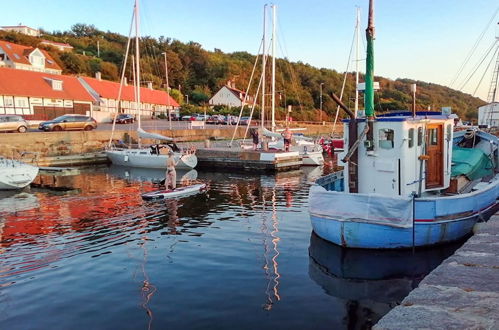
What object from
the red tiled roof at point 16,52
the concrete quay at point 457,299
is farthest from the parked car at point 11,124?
the concrete quay at point 457,299

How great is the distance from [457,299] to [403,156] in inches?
245

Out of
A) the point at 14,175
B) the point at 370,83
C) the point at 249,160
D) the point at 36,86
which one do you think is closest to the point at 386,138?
the point at 370,83

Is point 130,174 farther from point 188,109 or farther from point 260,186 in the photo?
point 188,109

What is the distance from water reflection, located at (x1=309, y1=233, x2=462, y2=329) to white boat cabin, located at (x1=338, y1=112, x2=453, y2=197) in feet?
5.62

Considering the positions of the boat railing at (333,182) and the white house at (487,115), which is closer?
the boat railing at (333,182)

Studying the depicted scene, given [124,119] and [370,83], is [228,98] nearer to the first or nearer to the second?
[124,119]

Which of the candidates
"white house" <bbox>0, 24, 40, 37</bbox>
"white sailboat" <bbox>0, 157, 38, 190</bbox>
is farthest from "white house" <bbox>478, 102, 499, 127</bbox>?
"white house" <bbox>0, 24, 40, 37</bbox>

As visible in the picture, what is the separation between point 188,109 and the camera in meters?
74.6

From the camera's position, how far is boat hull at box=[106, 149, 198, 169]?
29672mm

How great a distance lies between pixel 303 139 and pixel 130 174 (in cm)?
1802

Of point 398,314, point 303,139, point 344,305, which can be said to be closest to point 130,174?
point 303,139

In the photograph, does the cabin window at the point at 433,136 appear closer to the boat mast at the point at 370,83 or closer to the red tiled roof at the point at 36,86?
the boat mast at the point at 370,83

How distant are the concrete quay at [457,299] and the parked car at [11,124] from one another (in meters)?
35.8

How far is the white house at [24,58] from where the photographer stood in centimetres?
6384
